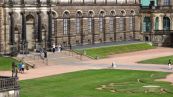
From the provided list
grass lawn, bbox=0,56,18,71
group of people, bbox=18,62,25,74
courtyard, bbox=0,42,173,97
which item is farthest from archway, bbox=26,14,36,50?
group of people, bbox=18,62,25,74

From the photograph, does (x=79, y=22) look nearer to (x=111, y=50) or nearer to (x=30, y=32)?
(x=111, y=50)

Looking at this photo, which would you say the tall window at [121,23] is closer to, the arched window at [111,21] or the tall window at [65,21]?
the arched window at [111,21]

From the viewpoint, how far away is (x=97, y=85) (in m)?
63.1

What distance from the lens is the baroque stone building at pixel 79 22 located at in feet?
315

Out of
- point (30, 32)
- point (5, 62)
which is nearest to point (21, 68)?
point (5, 62)

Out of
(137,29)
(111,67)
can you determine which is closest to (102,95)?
(111,67)

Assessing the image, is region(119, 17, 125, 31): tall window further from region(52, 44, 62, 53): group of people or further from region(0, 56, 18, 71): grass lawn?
region(0, 56, 18, 71): grass lawn

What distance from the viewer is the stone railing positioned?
4458cm

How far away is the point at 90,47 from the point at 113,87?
46.7m

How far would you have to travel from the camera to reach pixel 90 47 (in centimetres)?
10769

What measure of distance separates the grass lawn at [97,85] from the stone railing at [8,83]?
9.49 metres

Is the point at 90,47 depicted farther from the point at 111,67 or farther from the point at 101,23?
the point at 111,67

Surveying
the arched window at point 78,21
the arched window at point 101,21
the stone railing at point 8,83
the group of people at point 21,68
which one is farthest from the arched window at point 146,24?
the stone railing at point 8,83

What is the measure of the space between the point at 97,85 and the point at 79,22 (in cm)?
5161
